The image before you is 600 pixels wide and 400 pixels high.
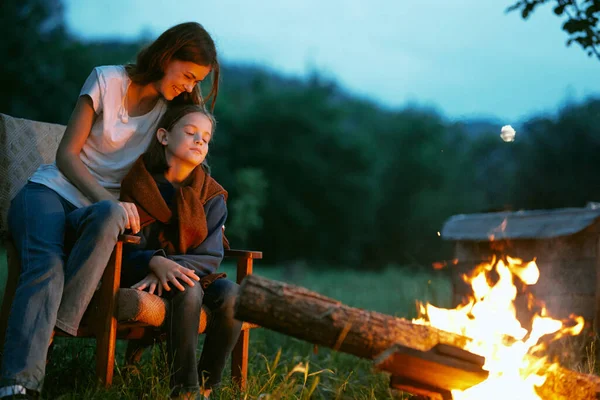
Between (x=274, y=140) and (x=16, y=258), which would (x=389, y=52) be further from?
(x=16, y=258)

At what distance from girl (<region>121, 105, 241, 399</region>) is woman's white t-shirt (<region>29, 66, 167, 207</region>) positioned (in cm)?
9

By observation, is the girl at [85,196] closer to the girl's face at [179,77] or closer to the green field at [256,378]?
the girl's face at [179,77]

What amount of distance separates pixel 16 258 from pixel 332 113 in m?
21.2

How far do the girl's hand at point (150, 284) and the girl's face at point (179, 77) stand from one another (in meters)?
0.91

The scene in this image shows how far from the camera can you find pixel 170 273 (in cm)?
262

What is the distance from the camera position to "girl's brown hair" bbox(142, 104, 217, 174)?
303cm

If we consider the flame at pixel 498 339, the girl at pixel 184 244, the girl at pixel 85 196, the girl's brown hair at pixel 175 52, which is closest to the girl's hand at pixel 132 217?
the girl at pixel 85 196

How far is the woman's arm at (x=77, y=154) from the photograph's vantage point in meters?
2.83

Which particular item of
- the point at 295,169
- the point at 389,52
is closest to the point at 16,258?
the point at 295,169

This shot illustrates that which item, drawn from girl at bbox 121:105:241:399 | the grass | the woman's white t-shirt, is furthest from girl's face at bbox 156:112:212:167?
the grass

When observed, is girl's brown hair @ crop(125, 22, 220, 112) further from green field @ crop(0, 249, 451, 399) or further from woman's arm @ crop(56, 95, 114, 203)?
green field @ crop(0, 249, 451, 399)

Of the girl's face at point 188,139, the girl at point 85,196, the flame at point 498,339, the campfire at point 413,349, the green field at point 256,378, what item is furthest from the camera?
the girl's face at point 188,139

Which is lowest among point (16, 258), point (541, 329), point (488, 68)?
point (541, 329)

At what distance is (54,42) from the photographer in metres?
17.2
